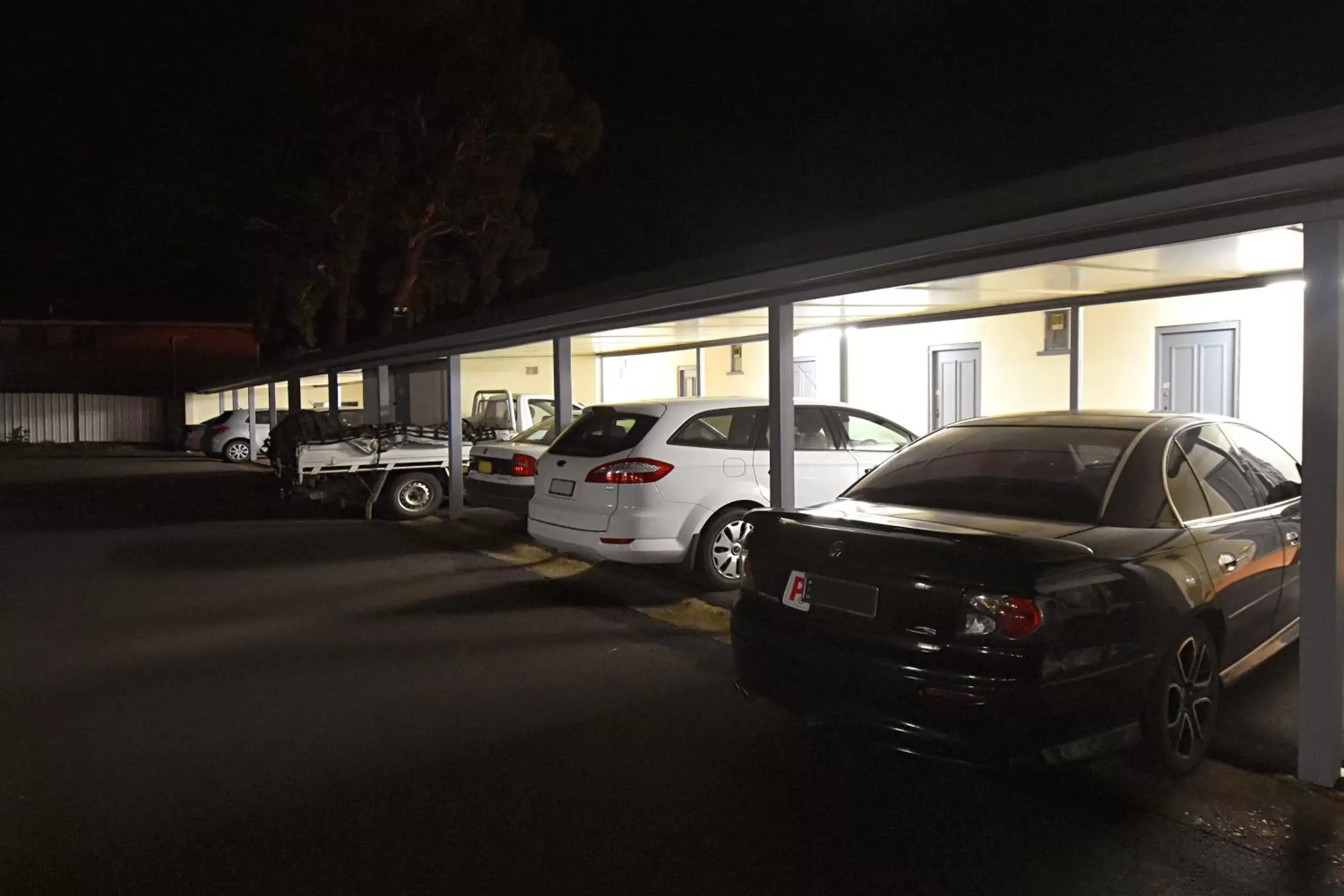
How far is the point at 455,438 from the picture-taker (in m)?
14.1

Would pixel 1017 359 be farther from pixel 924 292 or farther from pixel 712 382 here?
pixel 712 382

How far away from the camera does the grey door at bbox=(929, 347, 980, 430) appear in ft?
41.3

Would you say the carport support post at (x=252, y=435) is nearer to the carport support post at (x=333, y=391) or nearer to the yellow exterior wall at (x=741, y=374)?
the carport support post at (x=333, y=391)

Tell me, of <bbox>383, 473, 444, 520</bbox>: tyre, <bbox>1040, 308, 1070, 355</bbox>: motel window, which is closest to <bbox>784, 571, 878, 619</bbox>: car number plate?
<bbox>1040, 308, 1070, 355</bbox>: motel window

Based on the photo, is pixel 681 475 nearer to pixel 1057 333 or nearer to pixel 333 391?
pixel 1057 333

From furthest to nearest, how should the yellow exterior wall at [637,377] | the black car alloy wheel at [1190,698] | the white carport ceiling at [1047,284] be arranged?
the yellow exterior wall at [637,377]
the white carport ceiling at [1047,284]
the black car alloy wheel at [1190,698]

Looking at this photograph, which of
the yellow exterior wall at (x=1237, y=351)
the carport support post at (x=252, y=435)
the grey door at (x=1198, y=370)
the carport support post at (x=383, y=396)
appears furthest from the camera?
the carport support post at (x=252, y=435)

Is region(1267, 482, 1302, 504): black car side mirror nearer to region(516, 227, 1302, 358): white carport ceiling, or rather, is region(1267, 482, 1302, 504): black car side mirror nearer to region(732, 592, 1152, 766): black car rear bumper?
region(516, 227, 1302, 358): white carport ceiling

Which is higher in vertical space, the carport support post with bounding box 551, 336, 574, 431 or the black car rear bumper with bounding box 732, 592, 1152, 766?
the carport support post with bounding box 551, 336, 574, 431

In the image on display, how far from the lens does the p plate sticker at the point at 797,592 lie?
4766 millimetres

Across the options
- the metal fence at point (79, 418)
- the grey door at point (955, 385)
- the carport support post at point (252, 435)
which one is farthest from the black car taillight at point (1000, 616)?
the metal fence at point (79, 418)

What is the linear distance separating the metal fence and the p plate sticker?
1655 inches

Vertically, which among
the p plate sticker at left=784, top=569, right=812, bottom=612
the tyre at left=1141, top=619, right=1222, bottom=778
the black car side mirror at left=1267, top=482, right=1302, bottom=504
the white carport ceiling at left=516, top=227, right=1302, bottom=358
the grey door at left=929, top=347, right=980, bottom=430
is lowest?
→ the tyre at left=1141, top=619, right=1222, bottom=778

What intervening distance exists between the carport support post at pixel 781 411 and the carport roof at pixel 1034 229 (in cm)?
24
